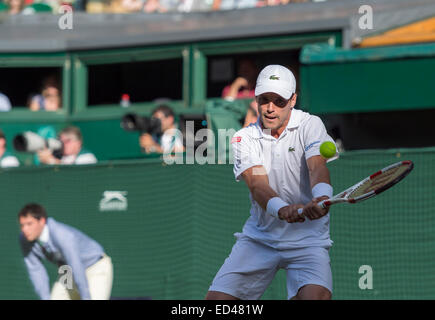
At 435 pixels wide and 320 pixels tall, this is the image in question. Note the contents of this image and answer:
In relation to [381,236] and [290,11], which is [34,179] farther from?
[290,11]

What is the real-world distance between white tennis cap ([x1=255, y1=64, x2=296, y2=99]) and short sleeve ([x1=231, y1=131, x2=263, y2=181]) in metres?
0.37

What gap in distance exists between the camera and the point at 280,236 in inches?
234

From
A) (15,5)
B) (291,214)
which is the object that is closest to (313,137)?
(291,214)

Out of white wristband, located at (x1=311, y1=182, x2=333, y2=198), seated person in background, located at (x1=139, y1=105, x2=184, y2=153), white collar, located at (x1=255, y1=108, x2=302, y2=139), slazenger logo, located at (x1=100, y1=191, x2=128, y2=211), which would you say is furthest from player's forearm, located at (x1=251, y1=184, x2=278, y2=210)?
seated person in background, located at (x1=139, y1=105, x2=184, y2=153)

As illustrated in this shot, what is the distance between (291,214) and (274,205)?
0.56 feet

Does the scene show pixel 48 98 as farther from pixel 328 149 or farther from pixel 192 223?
pixel 328 149

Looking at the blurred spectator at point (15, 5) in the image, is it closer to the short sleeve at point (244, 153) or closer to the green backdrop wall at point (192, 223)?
the green backdrop wall at point (192, 223)

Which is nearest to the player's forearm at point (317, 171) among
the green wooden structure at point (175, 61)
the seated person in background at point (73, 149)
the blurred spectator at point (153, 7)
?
the green wooden structure at point (175, 61)

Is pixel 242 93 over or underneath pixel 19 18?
underneath

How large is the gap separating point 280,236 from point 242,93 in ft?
20.6

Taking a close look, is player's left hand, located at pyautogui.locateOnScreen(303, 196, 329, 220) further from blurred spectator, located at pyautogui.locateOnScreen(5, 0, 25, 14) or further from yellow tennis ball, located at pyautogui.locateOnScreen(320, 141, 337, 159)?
blurred spectator, located at pyautogui.locateOnScreen(5, 0, 25, 14)

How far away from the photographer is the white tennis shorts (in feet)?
19.1

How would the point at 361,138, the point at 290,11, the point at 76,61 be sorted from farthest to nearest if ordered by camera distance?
the point at 76,61
the point at 290,11
the point at 361,138
